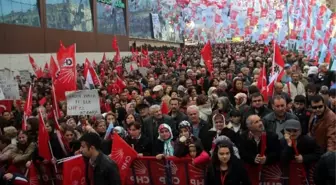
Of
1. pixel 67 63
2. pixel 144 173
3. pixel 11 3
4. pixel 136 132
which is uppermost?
pixel 11 3

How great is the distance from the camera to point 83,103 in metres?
8.95

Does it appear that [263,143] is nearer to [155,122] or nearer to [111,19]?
[155,122]

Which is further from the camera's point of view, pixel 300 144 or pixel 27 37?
pixel 27 37

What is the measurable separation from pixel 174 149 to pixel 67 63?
21.1ft

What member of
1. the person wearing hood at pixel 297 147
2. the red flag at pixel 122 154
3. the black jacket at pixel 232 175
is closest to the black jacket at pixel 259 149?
the person wearing hood at pixel 297 147

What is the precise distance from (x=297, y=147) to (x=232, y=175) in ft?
3.50

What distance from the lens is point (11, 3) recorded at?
99.7 ft

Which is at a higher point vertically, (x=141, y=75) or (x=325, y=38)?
(x=325, y=38)

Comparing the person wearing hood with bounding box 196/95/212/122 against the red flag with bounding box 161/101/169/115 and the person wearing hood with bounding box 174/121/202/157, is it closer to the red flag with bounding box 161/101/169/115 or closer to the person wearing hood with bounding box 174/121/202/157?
the red flag with bounding box 161/101/169/115

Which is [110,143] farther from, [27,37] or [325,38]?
[27,37]

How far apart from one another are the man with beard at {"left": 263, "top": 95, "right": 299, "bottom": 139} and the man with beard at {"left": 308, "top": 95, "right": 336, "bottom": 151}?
402 millimetres

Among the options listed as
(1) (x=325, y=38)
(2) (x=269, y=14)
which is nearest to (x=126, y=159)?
(1) (x=325, y=38)

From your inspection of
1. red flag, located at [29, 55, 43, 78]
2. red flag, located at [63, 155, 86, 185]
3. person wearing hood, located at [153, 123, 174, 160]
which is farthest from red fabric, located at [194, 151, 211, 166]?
red flag, located at [29, 55, 43, 78]

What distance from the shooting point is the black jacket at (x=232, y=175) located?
17.9 ft
